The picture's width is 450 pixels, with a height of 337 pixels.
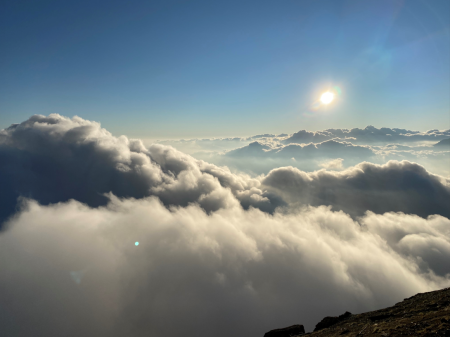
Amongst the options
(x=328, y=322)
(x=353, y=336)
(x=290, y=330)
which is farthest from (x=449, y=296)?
(x=290, y=330)

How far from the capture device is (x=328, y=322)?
4650cm

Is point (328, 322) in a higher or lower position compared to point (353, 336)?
lower

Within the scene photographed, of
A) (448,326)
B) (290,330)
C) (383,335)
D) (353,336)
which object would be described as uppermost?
(448,326)

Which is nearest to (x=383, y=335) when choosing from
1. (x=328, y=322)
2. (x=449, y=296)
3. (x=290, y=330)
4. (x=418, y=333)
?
(x=418, y=333)

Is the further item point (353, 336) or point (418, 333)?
point (353, 336)

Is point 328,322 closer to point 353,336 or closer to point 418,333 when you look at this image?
point 353,336

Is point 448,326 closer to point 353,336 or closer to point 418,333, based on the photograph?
point 418,333

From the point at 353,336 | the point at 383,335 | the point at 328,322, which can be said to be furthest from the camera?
the point at 328,322

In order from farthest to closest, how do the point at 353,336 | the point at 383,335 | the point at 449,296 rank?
the point at 449,296 → the point at 353,336 → the point at 383,335

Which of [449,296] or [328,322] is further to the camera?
[328,322]

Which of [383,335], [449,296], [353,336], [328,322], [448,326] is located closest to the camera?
[448,326]

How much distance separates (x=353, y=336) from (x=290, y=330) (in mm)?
34958

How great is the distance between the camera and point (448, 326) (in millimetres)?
17062

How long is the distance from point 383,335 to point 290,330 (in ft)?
137
